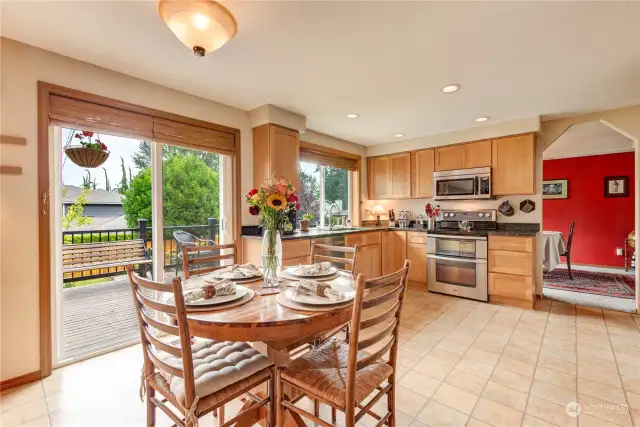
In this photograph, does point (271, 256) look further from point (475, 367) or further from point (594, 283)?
point (594, 283)

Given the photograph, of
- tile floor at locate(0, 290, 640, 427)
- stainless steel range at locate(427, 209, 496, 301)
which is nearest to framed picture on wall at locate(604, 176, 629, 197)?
stainless steel range at locate(427, 209, 496, 301)

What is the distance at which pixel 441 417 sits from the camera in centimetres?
164

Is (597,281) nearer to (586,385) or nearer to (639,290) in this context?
(639,290)

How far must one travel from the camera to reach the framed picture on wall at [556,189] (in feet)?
19.3

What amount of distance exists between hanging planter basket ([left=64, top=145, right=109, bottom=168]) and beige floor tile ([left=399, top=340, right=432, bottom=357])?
9.61 feet

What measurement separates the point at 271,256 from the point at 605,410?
7.12ft

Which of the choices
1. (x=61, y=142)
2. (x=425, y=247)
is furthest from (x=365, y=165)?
(x=61, y=142)

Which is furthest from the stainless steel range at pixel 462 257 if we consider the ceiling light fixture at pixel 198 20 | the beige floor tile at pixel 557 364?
the ceiling light fixture at pixel 198 20

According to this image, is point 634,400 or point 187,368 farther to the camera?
point 634,400

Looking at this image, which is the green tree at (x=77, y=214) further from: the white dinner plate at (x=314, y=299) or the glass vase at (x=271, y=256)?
the white dinner plate at (x=314, y=299)

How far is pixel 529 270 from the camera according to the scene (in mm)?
3379

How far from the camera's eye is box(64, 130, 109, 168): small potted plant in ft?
7.08

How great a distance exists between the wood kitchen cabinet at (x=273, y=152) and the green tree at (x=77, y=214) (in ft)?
5.11

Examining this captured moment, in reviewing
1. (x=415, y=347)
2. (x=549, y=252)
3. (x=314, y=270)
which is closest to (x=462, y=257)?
(x=549, y=252)
